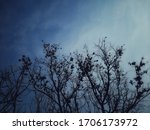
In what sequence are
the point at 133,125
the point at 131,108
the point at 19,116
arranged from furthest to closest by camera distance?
the point at 131,108
the point at 19,116
the point at 133,125

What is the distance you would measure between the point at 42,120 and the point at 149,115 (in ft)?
5.06

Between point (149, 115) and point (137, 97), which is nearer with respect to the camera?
point (149, 115)

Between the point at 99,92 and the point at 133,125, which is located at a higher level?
the point at 99,92

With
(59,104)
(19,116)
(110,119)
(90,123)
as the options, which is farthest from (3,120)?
(59,104)

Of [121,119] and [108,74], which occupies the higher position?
[108,74]

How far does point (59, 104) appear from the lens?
7.27 meters

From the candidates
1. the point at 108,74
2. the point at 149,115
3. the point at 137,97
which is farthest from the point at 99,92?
the point at 149,115

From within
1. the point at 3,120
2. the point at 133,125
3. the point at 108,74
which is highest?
the point at 108,74

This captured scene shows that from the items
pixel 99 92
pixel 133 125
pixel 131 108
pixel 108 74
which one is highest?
pixel 108 74

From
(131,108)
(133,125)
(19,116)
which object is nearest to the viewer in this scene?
(133,125)

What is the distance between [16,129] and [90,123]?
3.58ft

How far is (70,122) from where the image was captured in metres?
3.70

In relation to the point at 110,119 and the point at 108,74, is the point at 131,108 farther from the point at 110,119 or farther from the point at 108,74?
the point at 110,119

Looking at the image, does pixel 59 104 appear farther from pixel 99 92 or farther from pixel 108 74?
pixel 108 74
